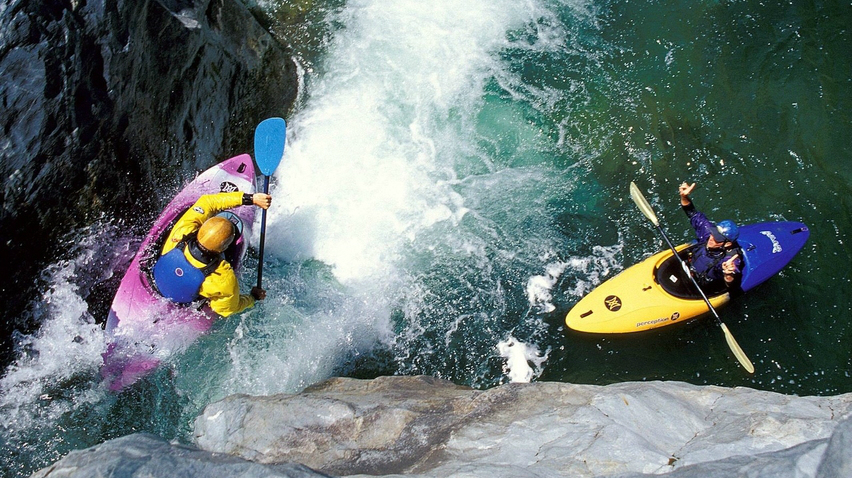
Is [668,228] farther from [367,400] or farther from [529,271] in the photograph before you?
[367,400]

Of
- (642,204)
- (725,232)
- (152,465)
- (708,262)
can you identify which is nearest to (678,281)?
(708,262)

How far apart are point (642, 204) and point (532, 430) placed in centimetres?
312

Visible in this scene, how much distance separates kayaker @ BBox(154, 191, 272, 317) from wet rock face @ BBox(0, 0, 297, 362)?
896mm

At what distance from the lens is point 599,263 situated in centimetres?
607

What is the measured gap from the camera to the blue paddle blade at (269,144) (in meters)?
6.32

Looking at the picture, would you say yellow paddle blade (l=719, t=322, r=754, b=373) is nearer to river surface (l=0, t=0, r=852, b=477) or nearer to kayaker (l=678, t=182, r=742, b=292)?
river surface (l=0, t=0, r=852, b=477)

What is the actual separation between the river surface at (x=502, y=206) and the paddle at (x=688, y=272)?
0.28 metres

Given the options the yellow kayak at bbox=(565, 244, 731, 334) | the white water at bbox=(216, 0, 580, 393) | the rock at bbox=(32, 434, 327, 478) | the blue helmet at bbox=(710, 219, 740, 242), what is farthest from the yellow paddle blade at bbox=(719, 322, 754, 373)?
the rock at bbox=(32, 434, 327, 478)

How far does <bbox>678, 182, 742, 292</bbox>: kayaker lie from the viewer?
5.45 m

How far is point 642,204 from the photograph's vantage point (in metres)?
5.95

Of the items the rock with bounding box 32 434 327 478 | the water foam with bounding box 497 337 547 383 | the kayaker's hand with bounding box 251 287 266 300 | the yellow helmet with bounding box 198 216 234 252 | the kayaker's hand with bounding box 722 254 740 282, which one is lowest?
the water foam with bounding box 497 337 547 383

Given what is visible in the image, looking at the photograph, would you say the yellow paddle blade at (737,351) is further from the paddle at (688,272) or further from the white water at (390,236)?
the white water at (390,236)

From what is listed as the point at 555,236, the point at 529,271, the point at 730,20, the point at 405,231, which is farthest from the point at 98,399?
the point at 730,20

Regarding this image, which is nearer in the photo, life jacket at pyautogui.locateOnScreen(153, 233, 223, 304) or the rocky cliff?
the rocky cliff
